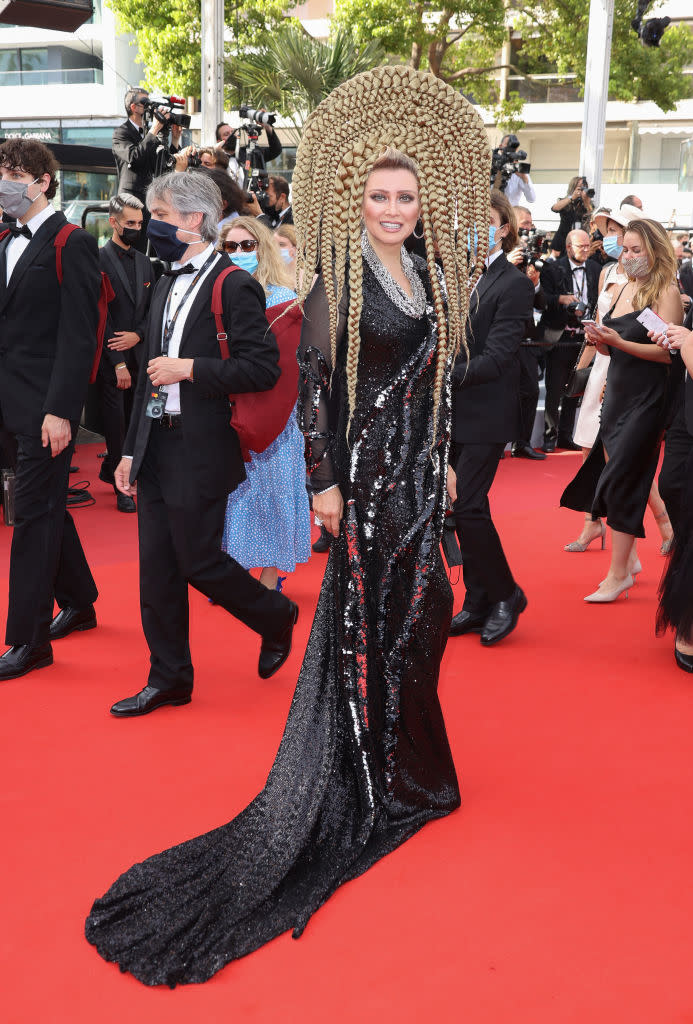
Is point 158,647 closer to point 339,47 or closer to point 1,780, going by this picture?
point 1,780

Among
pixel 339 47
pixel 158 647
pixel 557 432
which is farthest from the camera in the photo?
pixel 339 47

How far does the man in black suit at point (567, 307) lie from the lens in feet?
29.3

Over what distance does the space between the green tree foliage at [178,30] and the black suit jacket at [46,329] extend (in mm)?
19232

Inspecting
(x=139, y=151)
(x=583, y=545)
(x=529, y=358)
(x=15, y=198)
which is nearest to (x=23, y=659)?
(x=15, y=198)

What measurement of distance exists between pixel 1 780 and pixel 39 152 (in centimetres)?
227

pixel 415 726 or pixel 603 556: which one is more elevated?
pixel 415 726

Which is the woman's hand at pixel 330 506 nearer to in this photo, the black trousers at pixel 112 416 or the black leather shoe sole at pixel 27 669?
the black leather shoe sole at pixel 27 669

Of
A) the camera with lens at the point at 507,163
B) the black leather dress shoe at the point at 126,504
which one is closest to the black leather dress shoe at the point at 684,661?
the black leather dress shoe at the point at 126,504

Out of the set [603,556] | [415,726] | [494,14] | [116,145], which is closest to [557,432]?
[603,556]

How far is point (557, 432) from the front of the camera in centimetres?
942

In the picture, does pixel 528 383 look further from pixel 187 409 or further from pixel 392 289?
pixel 392 289

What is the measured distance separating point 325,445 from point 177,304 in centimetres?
110

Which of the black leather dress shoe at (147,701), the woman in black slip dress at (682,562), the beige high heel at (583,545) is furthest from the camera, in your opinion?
the beige high heel at (583,545)

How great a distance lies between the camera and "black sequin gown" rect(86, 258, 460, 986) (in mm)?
2508
